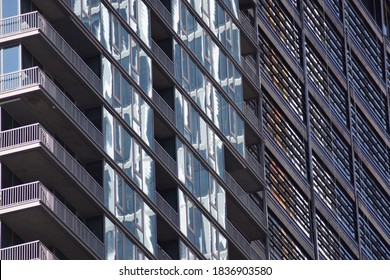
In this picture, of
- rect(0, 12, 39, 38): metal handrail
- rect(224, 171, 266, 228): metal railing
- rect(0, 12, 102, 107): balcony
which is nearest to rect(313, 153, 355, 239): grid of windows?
rect(224, 171, 266, 228): metal railing

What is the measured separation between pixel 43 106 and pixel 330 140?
43.8 meters

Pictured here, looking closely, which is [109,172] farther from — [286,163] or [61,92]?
[286,163]

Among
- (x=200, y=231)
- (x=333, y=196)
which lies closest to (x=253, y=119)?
(x=200, y=231)

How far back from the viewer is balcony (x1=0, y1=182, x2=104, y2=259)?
56.9 meters

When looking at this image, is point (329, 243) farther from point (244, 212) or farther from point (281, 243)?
point (244, 212)

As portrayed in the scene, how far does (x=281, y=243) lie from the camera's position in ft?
285

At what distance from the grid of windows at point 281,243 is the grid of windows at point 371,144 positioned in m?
18.9

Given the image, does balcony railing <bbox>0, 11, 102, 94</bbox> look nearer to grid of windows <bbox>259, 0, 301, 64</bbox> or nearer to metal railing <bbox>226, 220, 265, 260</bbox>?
metal railing <bbox>226, 220, 265, 260</bbox>

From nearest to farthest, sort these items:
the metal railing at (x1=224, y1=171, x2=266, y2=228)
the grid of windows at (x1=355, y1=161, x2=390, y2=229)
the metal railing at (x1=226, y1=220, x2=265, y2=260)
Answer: the metal railing at (x1=226, y1=220, x2=265, y2=260) < the metal railing at (x1=224, y1=171, x2=266, y2=228) < the grid of windows at (x1=355, y1=161, x2=390, y2=229)

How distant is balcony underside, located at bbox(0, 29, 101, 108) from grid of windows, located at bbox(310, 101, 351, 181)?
36.4 metres

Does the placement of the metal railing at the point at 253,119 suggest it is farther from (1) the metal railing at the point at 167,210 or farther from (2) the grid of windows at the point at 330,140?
(2) the grid of windows at the point at 330,140

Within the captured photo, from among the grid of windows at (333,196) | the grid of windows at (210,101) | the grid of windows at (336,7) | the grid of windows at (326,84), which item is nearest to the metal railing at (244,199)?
the grid of windows at (210,101)

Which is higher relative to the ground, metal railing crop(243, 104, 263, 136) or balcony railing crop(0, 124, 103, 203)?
metal railing crop(243, 104, 263, 136)
